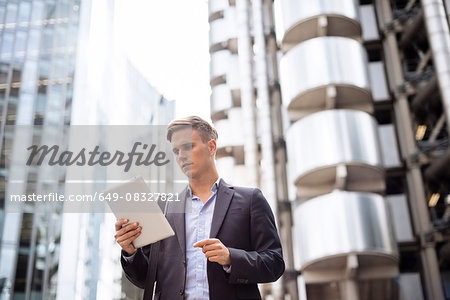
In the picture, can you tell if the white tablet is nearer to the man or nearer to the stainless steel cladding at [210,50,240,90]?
the man

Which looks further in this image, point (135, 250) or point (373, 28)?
point (373, 28)

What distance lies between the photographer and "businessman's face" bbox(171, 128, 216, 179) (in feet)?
8.27

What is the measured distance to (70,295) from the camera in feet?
23.1

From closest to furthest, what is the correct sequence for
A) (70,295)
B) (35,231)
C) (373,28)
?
(70,295)
(35,231)
(373,28)

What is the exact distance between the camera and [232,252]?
2203 mm

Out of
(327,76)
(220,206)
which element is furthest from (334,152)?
(220,206)

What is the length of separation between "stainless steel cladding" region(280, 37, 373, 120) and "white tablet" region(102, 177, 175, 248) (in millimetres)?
12168

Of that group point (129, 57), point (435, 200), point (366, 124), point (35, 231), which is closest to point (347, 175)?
point (366, 124)

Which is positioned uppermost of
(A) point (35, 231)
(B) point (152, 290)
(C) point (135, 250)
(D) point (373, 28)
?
(D) point (373, 28)

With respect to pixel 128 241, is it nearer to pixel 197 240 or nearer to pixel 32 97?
pixel 197 240

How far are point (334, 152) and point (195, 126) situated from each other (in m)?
11.1

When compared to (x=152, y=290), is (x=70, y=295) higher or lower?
higher

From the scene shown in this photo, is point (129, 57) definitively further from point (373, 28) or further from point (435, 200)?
point (373, 28)

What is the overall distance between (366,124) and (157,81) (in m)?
7.40
